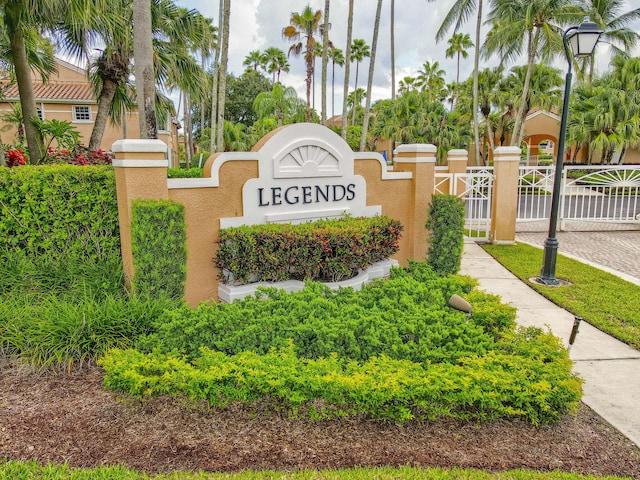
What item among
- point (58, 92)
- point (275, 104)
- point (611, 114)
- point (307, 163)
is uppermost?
point (58, 92)

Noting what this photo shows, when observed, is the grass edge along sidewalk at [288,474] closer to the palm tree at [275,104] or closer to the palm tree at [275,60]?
the palm tree at [275,104]

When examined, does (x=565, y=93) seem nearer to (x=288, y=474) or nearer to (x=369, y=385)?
(x=369, y=385)

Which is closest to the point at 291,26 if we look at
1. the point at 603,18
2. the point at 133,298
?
the point at 603,18

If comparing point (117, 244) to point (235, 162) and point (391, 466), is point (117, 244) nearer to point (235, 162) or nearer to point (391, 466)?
point (235, 162)

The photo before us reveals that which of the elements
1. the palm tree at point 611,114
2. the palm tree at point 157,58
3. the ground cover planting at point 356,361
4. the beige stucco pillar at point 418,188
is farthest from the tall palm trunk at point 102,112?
the palm tree at point 611,114

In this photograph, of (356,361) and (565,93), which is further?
(565,93)

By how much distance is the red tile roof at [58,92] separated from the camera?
25.4 metres

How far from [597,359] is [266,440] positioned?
11.7 feet

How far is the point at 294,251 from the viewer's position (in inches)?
219

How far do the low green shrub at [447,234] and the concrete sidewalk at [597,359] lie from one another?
95 centimetres

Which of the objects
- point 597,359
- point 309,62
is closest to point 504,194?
point 597,359

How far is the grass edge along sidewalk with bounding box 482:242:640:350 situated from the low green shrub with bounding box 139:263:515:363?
6.77 feet

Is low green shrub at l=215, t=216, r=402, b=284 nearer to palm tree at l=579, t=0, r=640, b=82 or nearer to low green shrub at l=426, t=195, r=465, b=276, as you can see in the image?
low green shrub at l=426, t=195, r=465, b=276

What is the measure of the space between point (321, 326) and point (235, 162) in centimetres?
267
